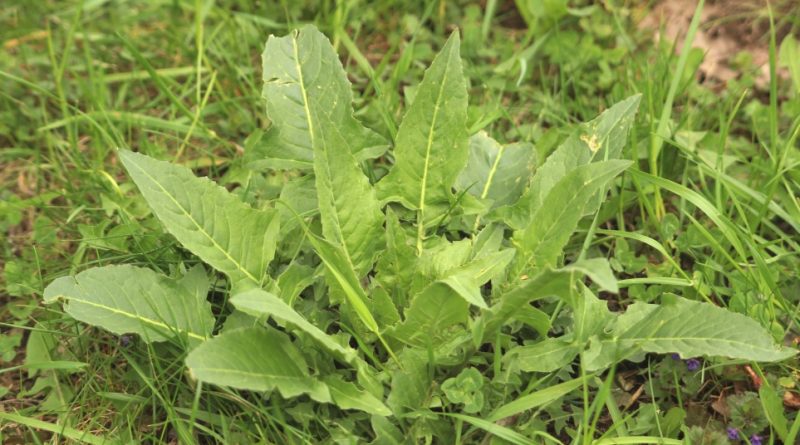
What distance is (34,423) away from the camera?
6.68 ft

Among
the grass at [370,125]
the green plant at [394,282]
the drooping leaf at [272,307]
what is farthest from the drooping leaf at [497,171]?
the drooping leaf at [272,307]

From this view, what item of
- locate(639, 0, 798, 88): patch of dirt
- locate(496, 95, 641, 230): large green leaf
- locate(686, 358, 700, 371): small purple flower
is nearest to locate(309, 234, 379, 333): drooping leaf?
locate(496, 95, 641, 230): large green leaf

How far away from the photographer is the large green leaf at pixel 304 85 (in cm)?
220

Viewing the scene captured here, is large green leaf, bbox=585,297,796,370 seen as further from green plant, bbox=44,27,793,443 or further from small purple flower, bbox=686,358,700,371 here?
small purple flower, bbox=686,358,700,371

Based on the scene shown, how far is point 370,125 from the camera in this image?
2744 mm

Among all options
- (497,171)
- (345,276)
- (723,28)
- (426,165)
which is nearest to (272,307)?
(345,276)

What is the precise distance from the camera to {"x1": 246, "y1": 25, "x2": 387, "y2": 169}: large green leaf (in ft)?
7.23

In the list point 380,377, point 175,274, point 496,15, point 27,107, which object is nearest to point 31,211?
point 27,107

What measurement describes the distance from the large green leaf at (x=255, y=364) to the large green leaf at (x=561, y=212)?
61cm

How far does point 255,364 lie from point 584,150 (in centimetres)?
107

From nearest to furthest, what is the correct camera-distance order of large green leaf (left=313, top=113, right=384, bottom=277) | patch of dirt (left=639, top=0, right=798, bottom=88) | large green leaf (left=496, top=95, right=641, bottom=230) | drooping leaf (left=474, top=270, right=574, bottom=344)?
drooping leaf (left=474, top=270, right=574, bottom=344) → large green leaf (left=313, top=113, right=384, bottom=277) → large green leaf (left=496, top=95, right=641, bottom=230) → patch of dirt (left=639, top=0, right=798, bottom=88)

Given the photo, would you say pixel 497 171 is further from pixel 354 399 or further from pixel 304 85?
pixel 354 399

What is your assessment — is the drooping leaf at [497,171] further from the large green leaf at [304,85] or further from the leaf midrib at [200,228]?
the leaf midrib at [200,228]

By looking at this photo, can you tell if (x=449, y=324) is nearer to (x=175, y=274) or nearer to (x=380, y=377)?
(x=380, y=377)
